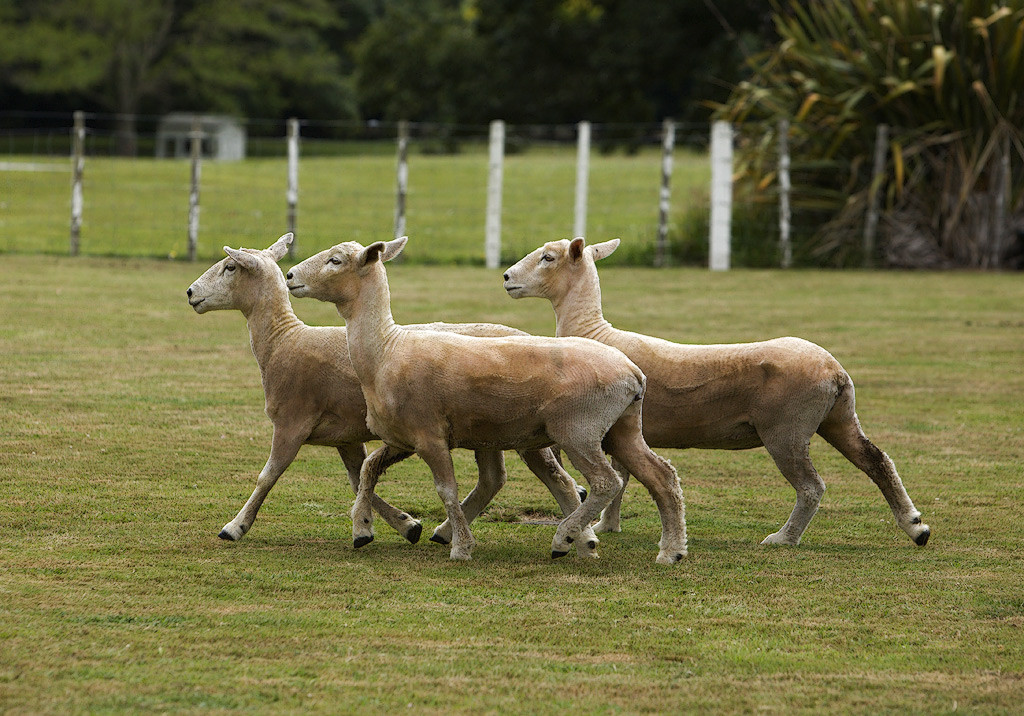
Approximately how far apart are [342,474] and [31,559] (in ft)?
8.07

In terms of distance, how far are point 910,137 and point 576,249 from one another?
15140mm

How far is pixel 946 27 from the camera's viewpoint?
21844mm

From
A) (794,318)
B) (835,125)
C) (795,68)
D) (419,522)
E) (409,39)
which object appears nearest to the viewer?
(419,522)

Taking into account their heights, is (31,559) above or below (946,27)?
below

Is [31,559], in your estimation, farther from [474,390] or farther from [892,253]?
[892,253]

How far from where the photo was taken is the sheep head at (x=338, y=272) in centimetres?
680

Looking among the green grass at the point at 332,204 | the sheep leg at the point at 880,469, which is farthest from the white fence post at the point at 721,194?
the sheep leg at the point at 880,469

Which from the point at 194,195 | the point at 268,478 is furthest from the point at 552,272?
the point at 194,195

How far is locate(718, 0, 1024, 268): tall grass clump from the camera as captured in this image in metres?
21.2

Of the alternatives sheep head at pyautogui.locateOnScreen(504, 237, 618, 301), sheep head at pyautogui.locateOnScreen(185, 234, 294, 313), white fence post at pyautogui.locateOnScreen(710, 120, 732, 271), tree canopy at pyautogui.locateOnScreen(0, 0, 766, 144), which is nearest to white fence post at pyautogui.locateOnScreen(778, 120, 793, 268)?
white fence post at pyautogui.locateOnScreen(710, 120, 732, 271)

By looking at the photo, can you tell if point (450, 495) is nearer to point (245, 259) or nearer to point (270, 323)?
point (270, 323)

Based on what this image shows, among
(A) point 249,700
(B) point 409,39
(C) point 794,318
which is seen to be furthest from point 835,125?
(B) point 409,39

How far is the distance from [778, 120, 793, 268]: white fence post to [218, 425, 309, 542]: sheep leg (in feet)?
51.0

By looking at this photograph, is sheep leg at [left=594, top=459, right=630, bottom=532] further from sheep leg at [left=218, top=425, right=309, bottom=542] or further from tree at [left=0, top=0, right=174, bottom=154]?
tree at [left=0, top=0, right=174, bottom=154]
